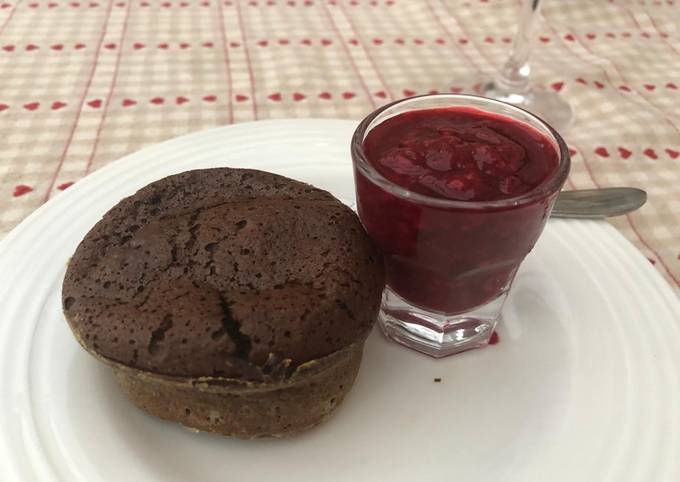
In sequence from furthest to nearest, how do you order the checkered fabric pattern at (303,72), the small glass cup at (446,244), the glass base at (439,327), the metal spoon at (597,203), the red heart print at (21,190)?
the checkered fabric pattern at (303,72) → the red heart print at (21,190) → the metal spoon at (597,203) → the glass base at (439,327) → the small glass cup at (446,244)

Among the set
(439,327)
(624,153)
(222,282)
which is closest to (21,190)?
(222,282)

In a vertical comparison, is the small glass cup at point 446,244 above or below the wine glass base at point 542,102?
above

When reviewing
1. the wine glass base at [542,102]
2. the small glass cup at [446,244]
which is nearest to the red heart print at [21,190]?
the small glass cup at [446,244]

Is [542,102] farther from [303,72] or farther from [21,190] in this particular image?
[21,190]

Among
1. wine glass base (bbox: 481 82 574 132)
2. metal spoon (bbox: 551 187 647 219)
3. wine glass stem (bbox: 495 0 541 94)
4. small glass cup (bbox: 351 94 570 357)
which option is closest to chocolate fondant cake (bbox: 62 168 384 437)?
small glass cup (bbox: 351 94 570 357)

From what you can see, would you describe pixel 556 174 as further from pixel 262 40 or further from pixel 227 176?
pixel 262 40

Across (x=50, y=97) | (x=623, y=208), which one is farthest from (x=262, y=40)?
(x=623, y=208)

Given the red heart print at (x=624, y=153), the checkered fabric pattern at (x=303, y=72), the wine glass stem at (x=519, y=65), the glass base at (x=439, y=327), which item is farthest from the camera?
the wine glass stem at (x=519, y=65)

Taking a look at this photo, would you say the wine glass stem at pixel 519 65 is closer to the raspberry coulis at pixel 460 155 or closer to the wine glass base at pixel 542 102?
the wine glass base at pixel 542 102
